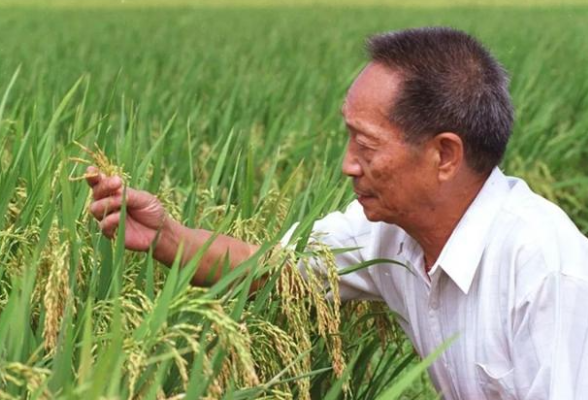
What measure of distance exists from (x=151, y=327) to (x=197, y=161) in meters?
2.45

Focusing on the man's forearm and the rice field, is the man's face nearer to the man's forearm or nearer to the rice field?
the rice field

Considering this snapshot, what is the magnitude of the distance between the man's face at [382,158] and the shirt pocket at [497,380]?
29cm

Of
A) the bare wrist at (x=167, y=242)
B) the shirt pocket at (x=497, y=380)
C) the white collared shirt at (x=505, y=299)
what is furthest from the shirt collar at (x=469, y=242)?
the bare wrist at (x=167, y=242)

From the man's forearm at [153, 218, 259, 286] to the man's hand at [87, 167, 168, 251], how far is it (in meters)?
0.03

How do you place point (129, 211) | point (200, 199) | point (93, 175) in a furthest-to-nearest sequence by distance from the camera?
point (200, 199), point (129, 211), point (93, 175)

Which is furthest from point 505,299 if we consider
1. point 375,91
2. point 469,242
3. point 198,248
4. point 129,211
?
point 129,211

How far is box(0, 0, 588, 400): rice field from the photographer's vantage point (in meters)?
1.83

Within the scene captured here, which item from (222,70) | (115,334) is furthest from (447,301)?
(222,70)

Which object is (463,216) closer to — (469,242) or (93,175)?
(469,242)

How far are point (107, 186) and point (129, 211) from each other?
0.10 metres

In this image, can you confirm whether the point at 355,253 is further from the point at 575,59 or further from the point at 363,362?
the point at 575,59

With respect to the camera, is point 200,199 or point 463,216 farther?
point 200,199

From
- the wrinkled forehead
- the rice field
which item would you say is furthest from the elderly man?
the rice field

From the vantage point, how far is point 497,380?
2.44 meters
